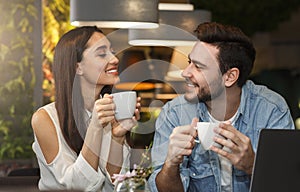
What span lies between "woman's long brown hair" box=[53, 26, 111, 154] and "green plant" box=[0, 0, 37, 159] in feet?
7.57

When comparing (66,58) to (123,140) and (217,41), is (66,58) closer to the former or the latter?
(123,140)

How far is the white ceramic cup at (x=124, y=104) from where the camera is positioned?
2834mm

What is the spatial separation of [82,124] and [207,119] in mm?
482

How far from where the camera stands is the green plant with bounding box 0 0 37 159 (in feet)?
17.6

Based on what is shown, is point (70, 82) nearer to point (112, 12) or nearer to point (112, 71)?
point (112, 71)

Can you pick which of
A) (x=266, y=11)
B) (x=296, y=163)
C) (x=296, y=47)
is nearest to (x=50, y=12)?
(x=296, y=163)

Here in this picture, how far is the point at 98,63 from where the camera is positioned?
3109 millimetres

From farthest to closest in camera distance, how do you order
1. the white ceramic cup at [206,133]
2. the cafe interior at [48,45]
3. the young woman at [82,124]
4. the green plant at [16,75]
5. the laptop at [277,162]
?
the green plant at [16,75] < the cafe interior at [48,45] < the young woman at [82,124] < the white ceramic cup at [206,133] < the laptop at [277,162]

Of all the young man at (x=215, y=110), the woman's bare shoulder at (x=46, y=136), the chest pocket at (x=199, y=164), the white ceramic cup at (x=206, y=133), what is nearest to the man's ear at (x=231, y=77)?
the young man at (x=215, y=110)

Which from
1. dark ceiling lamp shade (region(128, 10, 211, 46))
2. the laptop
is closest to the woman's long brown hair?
the laptop

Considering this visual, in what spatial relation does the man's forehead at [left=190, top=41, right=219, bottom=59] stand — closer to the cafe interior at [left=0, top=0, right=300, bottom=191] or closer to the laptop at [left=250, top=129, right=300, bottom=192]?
the cafe interior at [left=0, top=0, right=300, bottom=191]

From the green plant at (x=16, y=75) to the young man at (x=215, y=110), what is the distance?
7.80 ft

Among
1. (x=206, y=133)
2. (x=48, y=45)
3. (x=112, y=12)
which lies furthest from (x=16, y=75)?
(x=206, y=133)

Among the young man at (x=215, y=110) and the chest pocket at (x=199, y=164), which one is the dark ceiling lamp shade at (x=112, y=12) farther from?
the chest pocket at (x=199, y=164)
